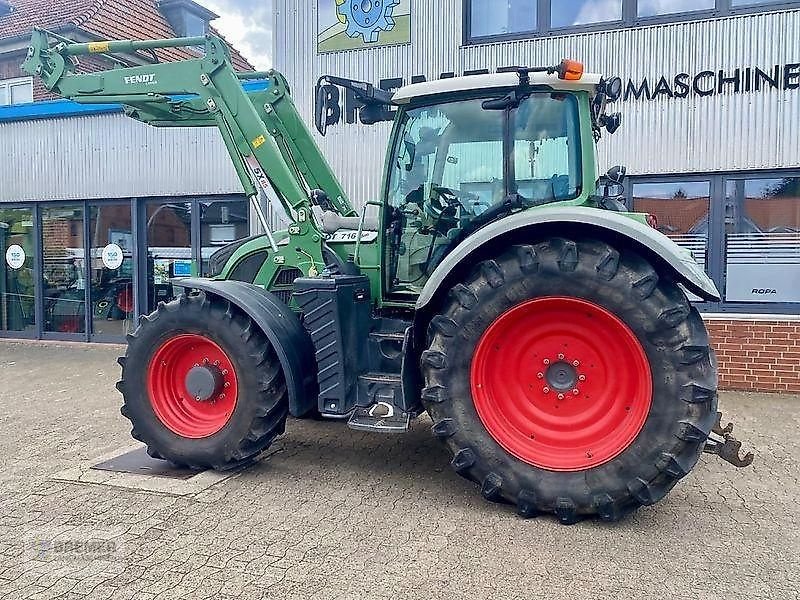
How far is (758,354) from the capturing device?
7863 mm

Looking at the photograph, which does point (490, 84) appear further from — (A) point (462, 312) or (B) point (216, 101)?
(B) point (216, 101)

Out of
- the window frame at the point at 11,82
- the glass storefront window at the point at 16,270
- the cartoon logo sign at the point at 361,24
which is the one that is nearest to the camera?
the cartoon logo sign at the point at 361,24

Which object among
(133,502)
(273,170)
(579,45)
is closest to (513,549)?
(133,502)

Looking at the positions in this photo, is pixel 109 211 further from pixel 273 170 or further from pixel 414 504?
pixel 414 504

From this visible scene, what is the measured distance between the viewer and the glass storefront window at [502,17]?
28.1 feet

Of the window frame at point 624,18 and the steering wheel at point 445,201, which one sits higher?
the window frame at point 624,18

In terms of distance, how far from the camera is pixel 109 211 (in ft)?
37.1

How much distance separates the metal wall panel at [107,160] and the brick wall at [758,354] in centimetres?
683

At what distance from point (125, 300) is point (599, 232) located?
9166 mm

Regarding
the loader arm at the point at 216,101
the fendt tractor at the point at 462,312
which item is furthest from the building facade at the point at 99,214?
the fendt tractor at the point at 462,312

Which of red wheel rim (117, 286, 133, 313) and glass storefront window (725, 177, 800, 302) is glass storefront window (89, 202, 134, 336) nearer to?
red wheel rim (117, 286, 133, 313)

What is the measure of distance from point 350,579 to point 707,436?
2045mm

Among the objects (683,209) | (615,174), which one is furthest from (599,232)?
(683,209)

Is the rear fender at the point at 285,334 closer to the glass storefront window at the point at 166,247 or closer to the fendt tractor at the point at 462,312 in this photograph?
the fendt tractor at the point at 462,312
